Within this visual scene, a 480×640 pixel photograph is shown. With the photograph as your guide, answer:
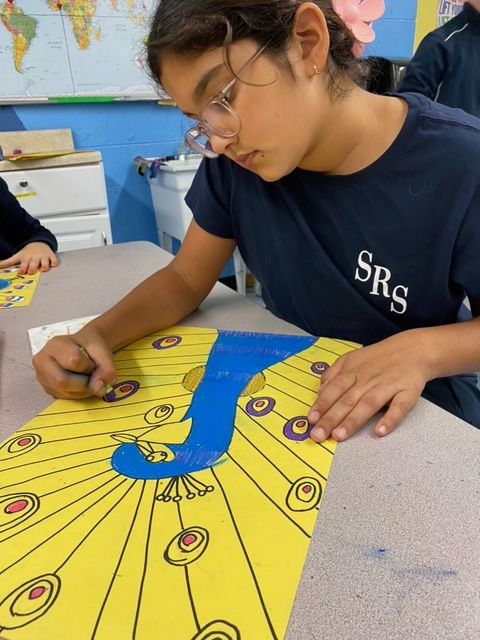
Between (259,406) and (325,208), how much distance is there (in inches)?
12.6

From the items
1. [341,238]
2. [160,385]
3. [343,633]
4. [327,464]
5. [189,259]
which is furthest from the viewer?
[189,259]

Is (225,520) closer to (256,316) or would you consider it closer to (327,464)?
(327,464)

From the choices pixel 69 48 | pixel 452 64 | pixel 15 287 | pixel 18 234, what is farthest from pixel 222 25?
pixel 69 48

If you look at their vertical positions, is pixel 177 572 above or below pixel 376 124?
below

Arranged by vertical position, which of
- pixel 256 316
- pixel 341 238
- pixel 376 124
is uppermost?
pixel 376 124

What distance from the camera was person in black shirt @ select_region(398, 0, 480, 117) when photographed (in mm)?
1465

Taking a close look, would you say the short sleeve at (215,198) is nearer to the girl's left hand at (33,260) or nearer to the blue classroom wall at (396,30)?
the girl's left hand at (33,260)

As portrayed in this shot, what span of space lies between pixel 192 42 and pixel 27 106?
190cm

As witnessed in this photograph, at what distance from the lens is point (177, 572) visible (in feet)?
1.12

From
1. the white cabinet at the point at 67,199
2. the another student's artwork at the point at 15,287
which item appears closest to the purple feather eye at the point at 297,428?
the another student's artwork at the point at 15,287

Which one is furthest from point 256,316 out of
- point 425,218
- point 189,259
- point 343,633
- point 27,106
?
point 27,106

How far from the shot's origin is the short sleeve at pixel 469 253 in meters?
0.60

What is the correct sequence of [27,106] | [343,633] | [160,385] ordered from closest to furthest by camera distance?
[343,633] → [160,385] → [27,106]

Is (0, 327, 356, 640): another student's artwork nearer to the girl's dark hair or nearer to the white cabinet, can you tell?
the girl's dark hair
